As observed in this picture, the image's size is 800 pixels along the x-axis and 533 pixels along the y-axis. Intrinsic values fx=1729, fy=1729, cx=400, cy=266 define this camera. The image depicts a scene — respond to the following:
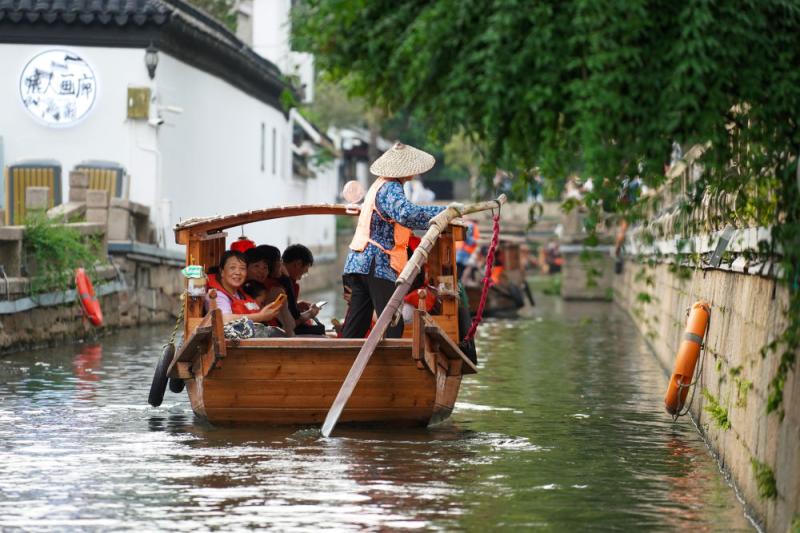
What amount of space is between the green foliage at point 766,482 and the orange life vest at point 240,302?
17.3 feet

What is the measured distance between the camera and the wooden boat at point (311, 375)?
12.0m

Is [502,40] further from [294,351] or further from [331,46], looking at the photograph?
[294,351]

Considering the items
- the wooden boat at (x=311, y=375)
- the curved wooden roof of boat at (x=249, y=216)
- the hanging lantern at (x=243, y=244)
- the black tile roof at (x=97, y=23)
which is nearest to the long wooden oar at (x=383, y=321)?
the wooden boat at (x=311, y=375)

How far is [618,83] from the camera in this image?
808cm

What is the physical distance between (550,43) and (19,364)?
11.3m

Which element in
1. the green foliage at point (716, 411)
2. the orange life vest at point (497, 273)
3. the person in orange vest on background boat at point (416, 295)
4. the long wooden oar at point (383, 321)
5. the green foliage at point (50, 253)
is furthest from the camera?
the orange life vest at point (497, 273)

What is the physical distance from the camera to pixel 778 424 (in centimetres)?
838

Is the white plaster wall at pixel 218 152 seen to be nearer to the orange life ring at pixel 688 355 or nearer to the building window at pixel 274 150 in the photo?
the building window at pixel 274 150

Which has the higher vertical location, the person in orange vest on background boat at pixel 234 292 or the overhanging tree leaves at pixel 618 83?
the overhanging tree leaves at pixel 618 83

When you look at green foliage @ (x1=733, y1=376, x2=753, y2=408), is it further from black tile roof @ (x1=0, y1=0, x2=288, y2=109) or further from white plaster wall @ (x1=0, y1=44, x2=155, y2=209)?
white plaster wall @ (x1=0, y1=44, x2=155, y2=209)

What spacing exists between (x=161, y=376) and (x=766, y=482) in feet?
20.3

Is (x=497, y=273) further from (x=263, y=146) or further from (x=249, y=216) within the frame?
(x=249, y=216)

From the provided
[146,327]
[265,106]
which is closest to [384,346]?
[146,327]

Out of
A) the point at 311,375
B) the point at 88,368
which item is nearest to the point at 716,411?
the point at 311,375
